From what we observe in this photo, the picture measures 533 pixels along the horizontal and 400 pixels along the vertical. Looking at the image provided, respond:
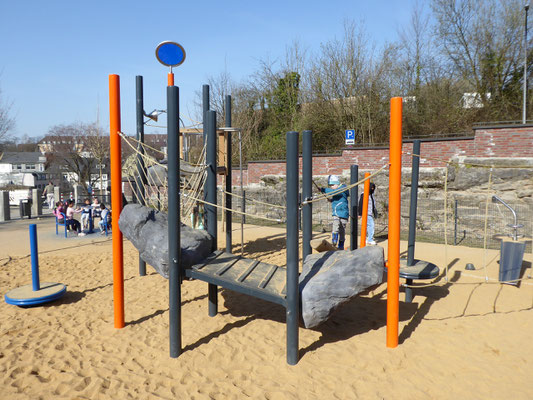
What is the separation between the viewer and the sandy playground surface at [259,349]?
311 cm

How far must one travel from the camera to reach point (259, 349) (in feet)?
12.6

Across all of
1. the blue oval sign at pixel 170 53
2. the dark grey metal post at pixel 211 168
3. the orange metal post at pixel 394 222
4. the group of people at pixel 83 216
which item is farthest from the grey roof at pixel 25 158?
the orange metal post at pixel 394 222

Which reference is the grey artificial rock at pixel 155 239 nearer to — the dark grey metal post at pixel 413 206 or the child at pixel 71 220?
the dark grey metal post at pixel 413 206

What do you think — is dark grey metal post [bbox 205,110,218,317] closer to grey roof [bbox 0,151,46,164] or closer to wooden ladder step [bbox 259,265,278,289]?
wooden ladder step [bbox 259,265,278,289]

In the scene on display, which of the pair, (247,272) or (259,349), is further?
(247,272)

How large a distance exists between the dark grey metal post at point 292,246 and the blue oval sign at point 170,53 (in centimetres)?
247

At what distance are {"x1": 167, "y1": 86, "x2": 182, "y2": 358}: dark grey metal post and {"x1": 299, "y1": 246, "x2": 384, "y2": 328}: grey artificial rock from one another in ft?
3.94

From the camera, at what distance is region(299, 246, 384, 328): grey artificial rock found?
3551 millimetres

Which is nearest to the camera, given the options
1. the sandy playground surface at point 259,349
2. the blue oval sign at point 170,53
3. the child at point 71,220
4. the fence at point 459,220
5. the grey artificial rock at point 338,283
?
the sandy playground surface at point 259,349

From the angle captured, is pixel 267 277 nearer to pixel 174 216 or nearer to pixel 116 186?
pixel 174 216

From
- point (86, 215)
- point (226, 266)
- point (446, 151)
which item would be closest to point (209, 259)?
point (226, 266)

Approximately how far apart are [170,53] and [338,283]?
143 inches

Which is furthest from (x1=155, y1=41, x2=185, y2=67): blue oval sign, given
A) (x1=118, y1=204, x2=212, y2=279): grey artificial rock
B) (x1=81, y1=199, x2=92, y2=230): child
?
(x1=81, y1=199, x2=92, y2=230): child

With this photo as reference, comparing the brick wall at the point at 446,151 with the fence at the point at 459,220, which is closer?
the fence at the point at 459,220
